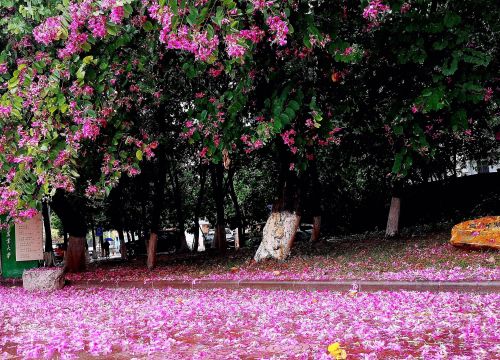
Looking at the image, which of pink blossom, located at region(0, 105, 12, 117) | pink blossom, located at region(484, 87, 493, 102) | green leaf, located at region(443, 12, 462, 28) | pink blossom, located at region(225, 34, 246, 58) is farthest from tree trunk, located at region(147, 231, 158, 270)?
pink blossom, located at region(225, 34, 246, 58)

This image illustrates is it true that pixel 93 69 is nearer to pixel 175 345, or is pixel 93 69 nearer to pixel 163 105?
pixel 163 105

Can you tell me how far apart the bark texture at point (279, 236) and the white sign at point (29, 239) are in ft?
20.6

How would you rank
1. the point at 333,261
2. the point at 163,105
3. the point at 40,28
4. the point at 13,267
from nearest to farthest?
1. the point at 40,28
2. the point at 333,261
3. the point at 163,105
4. the point at 13,267

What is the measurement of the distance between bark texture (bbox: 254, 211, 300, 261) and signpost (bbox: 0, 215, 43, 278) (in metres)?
6.31

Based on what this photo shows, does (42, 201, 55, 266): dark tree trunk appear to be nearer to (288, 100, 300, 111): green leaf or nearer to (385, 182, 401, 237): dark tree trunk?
(385, 182, 401, 237): dark tree trunk

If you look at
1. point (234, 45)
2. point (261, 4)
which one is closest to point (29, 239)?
point (234, 45)

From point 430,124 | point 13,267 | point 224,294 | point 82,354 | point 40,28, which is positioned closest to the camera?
point 82,354

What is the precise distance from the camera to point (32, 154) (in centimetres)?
788

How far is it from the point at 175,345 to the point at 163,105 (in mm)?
8153

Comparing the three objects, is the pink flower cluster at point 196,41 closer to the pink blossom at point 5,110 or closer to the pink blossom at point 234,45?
the pink blossom at point 234,45

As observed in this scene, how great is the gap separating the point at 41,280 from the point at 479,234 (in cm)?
928

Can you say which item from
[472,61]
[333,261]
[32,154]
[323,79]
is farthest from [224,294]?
[472,61]

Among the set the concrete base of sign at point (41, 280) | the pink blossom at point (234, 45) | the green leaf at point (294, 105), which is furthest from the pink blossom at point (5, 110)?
the concrete base of sign at point (41, 280)

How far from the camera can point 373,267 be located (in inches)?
368
